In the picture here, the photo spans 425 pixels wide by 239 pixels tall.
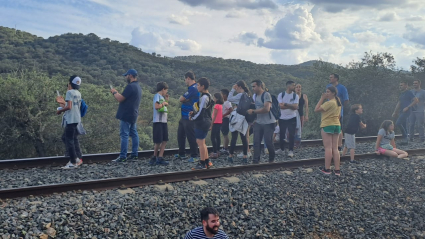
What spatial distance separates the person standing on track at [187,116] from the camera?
8758mm

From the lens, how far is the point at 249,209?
→ 595 centimetres

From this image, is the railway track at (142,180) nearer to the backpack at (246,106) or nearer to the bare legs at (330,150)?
the bare legs at (330,150)

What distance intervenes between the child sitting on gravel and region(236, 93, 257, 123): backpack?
380 cm

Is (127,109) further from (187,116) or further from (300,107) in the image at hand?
(300,107)

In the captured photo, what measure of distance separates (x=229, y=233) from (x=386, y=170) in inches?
202

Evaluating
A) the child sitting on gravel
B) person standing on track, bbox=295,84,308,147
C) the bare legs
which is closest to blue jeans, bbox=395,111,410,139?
the child sitting on gravel

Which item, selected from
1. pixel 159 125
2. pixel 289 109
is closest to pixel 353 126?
pixel 289 109

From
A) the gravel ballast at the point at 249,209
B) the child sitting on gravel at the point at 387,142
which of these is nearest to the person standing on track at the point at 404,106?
the child sitting on gravel at the point at 387,142

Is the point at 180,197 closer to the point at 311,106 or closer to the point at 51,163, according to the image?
the point at 51,163

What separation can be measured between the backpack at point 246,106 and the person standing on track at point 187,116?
1.05m

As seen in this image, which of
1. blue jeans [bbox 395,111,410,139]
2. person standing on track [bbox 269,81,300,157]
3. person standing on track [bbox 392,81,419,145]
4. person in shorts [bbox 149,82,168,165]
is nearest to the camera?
person in shorts [bbox 149,82,168,165]

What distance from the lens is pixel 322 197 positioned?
685 centimetres

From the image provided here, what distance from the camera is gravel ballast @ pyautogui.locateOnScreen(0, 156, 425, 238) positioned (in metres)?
4.89

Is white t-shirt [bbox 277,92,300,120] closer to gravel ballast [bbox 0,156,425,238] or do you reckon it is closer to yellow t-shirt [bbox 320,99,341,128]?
yellow t-shirt [bbox 320,99,341,128]
